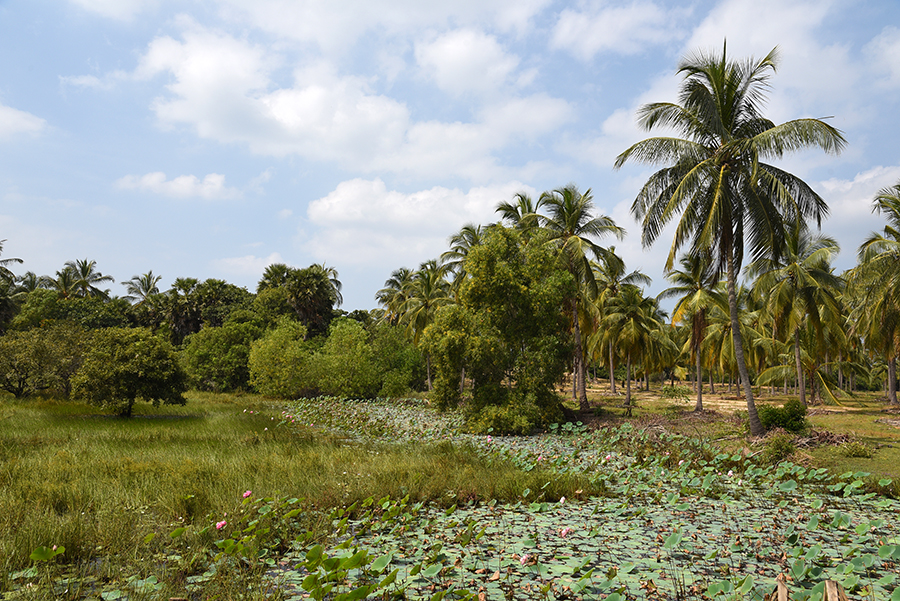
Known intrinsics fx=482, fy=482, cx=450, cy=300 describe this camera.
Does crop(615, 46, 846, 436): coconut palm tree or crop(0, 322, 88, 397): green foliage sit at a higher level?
crop(615, 46, 846, 436): coconut palm tree

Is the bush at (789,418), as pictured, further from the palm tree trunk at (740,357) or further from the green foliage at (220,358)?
the green foliage at (220,358)

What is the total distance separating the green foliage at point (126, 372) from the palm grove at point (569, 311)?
66mm

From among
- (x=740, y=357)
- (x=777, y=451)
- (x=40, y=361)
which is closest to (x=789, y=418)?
(x=740, y=357)

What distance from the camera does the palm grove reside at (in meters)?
16.2

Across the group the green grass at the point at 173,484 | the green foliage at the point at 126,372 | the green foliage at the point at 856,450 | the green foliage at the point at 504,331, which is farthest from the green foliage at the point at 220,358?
the green foliage at the point at 856,450

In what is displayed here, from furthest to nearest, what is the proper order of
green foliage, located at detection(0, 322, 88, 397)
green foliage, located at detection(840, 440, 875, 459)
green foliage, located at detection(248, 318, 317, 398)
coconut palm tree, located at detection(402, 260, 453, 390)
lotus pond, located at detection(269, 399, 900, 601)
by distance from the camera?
1. coconut palm tree, located at detection(402, 260, 453, 390)
2. green foliage, located at detection(248, 318, 317, 398)
3. green foliage, located at detection(0, 322, 88, 397)
4. green foliage, located at detection(840, 440, 875, 459)
5. lotus pond, located at detection(269, 399, 900, 601)

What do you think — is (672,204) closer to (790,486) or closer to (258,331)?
(790,486)

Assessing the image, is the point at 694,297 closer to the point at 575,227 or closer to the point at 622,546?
the point at 575,227

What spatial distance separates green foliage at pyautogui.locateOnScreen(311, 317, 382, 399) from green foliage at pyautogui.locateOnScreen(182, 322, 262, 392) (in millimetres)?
7793

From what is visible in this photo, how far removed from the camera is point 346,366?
33.6m

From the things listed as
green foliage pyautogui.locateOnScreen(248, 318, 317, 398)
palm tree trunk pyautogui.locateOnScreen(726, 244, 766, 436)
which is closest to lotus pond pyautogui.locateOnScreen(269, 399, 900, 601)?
palm tree trunk pyautogui.locateOnScreen(726, 244, 766, 436)

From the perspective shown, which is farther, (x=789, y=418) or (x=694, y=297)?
(x=694, y=297)

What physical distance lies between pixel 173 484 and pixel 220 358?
106 ft

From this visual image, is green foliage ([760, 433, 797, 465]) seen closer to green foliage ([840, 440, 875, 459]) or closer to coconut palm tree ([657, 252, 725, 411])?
green foliage ([840, 440, 875, 459])
